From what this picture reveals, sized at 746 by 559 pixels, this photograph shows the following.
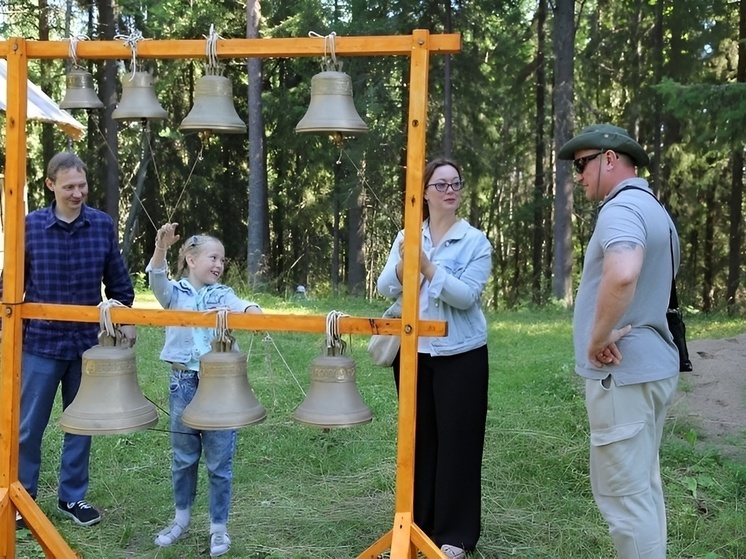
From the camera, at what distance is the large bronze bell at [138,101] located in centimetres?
319

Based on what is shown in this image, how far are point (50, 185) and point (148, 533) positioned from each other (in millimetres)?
1849

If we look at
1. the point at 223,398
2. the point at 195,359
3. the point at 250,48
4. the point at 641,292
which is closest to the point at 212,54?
the point at 250,48

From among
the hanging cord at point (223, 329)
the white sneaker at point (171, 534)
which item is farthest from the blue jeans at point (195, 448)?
the hanging cord at point (223, 329)

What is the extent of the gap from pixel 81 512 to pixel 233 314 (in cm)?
198

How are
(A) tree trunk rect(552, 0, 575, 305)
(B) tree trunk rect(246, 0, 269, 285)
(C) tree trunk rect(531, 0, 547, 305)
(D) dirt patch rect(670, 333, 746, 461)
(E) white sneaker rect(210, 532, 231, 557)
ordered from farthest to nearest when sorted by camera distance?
(C) tree trunk rect(531, 0, 547, 305)
(B) tree trunk rect(246, 0, 269, 285)
(A) tree trunk rect(552, 0, 575, 305)
(D) dirt patch rect(670, 333, 746, 461)
(E) white sneaker rect(210, 532, 231, 557)

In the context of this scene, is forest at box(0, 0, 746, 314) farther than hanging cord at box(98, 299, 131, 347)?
Yes

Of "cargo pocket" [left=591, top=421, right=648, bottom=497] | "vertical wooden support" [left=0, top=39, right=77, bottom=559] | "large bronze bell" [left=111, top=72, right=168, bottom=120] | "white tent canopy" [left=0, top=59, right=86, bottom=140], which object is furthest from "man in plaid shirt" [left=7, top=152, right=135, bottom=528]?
"white tent canopy" [left=0, top=59, right=86, bottom=140]

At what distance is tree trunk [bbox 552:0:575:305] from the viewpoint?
1598 centimetres

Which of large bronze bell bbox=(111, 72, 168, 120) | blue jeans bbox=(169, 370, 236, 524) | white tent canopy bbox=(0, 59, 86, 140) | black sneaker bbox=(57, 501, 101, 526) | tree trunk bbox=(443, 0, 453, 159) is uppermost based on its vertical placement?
tree trunk bbox=(443, 0, 453, 159)

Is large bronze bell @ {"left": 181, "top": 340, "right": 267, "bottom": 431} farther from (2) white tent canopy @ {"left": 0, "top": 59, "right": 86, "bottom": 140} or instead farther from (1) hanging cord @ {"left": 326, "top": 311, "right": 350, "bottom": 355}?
(2) white tent canopy @ {"left": 0, "top": 59, "right": 86, "bottom": 140}

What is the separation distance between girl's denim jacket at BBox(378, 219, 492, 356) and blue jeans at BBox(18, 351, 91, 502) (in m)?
1.78

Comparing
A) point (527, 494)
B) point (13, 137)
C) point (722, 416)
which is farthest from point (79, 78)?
point (722, 416)

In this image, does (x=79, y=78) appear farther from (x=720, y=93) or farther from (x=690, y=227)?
(x=690, y=227)

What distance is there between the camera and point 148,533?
14.1ft
